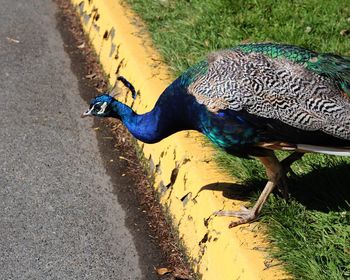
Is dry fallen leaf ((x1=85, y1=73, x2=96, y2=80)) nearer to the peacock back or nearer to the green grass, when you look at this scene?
the green grass

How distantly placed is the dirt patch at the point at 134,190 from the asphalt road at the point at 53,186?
0.02 metres

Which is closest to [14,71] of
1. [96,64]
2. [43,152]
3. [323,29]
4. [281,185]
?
[96,64]

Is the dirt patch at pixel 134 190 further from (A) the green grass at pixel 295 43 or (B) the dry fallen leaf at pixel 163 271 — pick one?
(A) the green grass at pixel 295 43

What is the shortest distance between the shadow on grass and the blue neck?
1.21 feet

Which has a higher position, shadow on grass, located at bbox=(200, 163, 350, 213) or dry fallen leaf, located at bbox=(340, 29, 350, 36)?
dry fallen leaf, located at bbox=(340, 29, 350, 36)

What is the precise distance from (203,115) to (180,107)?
0.58 feet

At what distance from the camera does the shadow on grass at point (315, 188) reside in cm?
346

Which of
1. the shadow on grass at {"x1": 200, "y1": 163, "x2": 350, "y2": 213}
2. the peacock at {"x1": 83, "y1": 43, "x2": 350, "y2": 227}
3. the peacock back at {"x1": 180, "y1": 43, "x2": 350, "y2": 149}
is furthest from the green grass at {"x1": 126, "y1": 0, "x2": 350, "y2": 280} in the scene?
the peacock back at {"x1": 180, "y1": 43, "x2": 350, "y2": 149}

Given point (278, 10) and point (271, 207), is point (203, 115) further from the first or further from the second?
point (278, 10)

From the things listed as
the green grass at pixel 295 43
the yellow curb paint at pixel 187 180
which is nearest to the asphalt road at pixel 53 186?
the yellow curb paint at pixel 187 180

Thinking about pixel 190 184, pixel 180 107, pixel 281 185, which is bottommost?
pixel 190 184

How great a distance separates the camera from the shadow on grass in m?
3.46

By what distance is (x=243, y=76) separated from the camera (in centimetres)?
315

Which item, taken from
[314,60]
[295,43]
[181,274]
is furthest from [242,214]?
[295,43]
